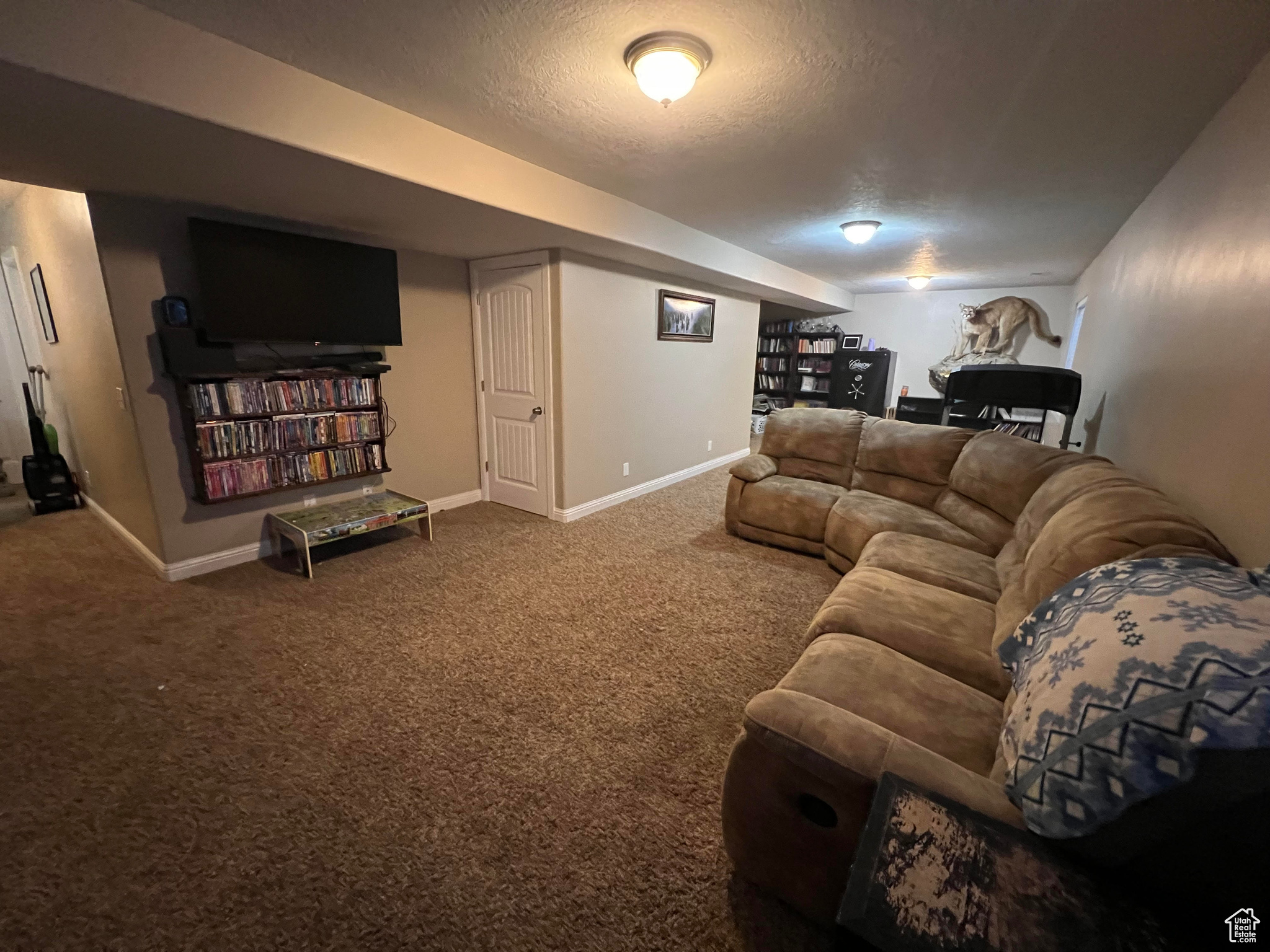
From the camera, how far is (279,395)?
3006 mm

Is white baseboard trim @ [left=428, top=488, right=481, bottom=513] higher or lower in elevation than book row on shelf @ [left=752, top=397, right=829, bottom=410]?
lower

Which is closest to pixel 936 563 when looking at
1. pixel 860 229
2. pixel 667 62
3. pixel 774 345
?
pixel 667 62

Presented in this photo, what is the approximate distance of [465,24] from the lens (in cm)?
160

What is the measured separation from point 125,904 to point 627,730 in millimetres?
1368

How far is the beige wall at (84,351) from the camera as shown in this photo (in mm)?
2729

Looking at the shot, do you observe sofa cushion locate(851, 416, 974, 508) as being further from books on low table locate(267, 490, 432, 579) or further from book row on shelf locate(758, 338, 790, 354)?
book row on shelf locate(758, 338, 790, 354)

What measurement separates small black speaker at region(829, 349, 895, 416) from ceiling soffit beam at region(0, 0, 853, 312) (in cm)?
538

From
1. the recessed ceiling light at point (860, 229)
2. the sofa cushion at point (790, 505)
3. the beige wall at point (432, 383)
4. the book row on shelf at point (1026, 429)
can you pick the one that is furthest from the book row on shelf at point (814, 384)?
the beige wall at point (432, 383)

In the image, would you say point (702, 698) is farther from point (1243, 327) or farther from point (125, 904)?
point (1243, 327)

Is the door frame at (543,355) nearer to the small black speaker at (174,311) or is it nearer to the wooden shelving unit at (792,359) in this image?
the small black speaker at (174,311)

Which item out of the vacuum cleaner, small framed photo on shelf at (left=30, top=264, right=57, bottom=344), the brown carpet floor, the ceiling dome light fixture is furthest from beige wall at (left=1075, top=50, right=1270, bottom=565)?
the vacuum cleaner

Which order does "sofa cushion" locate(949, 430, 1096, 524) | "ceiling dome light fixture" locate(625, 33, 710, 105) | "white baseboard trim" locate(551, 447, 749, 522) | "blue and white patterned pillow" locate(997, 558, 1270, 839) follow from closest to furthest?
"blue and white patterned pillow" locate(997, 558, 1270, 839) < "ceiling dome light fixture" locate(625, 33, 710, 105) < "sofa cushion" locate(949, 430, 1096, 524) < "white baseboard trim" locate(551, 447, 749, 522)

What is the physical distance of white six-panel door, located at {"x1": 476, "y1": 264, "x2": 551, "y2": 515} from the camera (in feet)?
12.4

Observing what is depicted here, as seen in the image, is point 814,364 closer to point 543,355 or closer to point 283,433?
point 543,355
